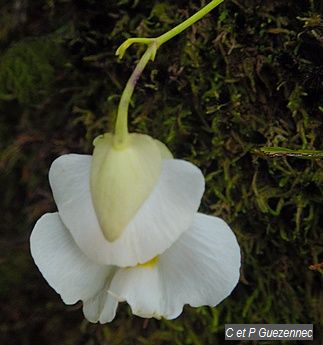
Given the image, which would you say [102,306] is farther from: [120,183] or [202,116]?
[202,116]

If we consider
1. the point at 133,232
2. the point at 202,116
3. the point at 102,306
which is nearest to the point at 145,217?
the point at 133,232

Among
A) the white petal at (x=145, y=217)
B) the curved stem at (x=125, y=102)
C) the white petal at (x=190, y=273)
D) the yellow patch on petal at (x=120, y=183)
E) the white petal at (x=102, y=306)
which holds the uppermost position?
the curved stem at (x=125, y=102)

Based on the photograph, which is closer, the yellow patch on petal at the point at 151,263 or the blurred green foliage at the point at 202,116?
the yellow patch on petal at the point at 151,263

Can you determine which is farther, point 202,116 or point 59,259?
point 202,116

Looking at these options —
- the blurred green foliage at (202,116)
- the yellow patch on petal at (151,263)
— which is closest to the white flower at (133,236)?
the yellow patch on petal at (151,263)

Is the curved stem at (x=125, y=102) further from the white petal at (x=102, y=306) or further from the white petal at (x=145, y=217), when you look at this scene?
the white petal at (x=102, y=306)

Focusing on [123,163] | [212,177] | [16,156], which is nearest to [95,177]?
[123,163]
